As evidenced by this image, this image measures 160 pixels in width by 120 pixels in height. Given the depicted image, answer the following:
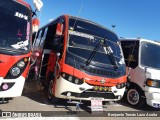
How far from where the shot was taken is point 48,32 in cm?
898

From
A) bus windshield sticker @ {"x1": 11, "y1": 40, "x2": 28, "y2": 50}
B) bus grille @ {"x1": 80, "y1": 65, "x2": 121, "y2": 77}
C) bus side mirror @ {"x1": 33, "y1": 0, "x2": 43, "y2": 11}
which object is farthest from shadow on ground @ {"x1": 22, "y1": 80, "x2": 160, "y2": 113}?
bus side mirror @ {"x1": 33, "y1": 0, "x2": 43, "y2": 11}

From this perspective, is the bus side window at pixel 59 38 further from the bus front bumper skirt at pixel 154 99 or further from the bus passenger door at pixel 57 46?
the bus front bumper skirt at pixel 154 99

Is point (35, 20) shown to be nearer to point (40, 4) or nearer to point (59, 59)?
point (40, 4)

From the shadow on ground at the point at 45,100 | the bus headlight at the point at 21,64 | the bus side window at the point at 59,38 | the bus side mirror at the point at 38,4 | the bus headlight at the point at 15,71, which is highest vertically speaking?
the bus side mirror at the point at 38,4

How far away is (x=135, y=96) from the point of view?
8.22 metres

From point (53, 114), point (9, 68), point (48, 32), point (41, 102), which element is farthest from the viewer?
point (48, 32)

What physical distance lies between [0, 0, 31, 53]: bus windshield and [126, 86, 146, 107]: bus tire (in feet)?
14.1

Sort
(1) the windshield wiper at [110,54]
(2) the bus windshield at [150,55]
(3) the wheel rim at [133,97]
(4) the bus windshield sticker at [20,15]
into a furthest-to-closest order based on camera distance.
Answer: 1. (2) the bus windshield at [150,55]
2. (3) the wheel rim at [133,97]
3. (1) the windshield wiper at [110,54]
4. (4) the bus windshield sticker at [20,15]

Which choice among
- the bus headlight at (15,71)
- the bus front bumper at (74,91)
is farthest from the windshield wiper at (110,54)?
the bus headlight at (15,71)

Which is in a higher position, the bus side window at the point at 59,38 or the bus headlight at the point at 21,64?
the bus side window at the point at 59,38

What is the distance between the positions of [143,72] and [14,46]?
14.8 feet

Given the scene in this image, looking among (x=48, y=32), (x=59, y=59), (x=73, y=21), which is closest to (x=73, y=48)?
(x=59, y=59)

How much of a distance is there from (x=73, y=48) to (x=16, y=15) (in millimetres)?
1761

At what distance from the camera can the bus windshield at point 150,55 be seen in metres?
8.27
